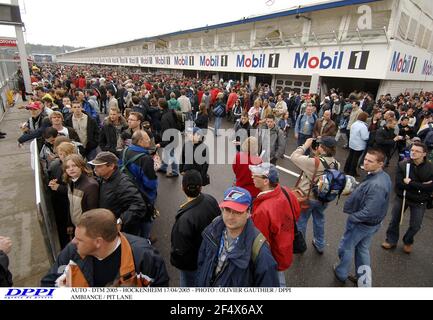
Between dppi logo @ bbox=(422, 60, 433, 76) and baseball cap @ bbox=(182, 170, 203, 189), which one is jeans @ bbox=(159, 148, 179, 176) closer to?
baseball cap @ bbox=(182, 170, 203, 189)

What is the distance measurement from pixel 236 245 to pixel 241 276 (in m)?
0.21

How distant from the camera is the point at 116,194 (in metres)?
2.70

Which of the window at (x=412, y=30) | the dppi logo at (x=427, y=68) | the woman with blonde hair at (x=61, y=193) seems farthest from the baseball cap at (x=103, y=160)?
the dppi logo at (x=427, y=68)

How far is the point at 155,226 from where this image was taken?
4.46 metres

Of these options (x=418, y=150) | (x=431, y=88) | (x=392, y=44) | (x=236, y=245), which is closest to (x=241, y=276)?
(x=236, y=245)

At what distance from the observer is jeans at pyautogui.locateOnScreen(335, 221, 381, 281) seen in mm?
3090

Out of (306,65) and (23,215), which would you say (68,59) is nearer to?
(306,65)

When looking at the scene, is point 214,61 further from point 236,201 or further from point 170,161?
point 236,201

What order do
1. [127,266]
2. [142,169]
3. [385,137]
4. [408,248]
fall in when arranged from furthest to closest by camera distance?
[385,137] < [408,248] < [142,169] < [127,266]

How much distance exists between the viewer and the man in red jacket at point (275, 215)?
2.31 metres

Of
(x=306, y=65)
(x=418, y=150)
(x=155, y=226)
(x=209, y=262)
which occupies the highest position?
(x=306, y=65)

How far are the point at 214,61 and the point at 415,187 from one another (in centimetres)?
2522

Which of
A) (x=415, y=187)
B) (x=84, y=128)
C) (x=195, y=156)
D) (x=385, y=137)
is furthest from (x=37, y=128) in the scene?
(x=385, y=137)

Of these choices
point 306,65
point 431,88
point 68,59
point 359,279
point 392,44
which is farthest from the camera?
point 68,59
